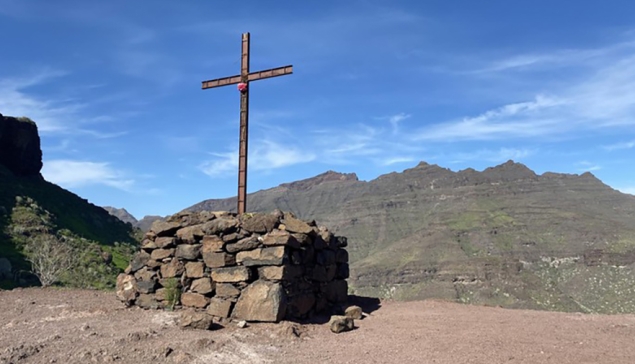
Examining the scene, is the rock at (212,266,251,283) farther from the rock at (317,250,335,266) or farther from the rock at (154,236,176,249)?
the rock at (317,250,335,266)

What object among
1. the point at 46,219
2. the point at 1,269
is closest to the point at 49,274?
the point at 1,269

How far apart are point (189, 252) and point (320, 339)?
459cm

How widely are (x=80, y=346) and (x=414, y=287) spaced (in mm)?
160154

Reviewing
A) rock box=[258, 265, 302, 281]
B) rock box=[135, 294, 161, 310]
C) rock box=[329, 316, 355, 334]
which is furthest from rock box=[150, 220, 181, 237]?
rock box=[329, 316, 355, 334]

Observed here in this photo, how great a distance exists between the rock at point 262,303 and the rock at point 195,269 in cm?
161

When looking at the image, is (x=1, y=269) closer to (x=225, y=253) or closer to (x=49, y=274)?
(x=49, y=274)

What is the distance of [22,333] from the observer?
10383mm

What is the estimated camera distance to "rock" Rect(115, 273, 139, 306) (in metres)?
13.8

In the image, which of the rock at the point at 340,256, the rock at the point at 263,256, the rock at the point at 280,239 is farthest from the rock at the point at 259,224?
the rock at the point at 340,256

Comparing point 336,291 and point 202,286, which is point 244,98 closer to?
point 202,286

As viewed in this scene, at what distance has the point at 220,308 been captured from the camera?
1191 cm

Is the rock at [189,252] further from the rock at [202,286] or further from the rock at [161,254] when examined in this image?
the rock at [202,286]

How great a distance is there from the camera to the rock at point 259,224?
12852 mm

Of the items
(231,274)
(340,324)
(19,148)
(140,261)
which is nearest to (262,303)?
(231,274)
